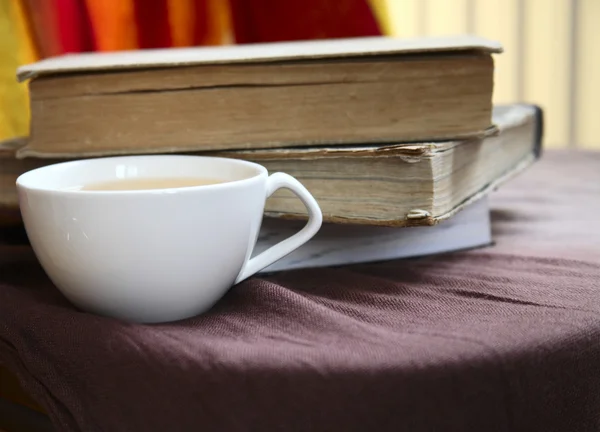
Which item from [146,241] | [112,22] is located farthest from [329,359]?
[112,22]

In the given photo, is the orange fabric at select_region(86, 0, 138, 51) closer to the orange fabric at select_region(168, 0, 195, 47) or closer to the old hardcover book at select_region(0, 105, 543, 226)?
the orange fabric at select_region(168, 0, 195, 47)

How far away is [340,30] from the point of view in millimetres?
850

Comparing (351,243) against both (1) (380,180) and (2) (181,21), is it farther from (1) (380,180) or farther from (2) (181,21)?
(2) (181,21)

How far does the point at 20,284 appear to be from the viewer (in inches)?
16.0

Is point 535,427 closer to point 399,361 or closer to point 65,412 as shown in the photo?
point 399,361

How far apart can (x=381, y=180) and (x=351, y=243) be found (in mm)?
67

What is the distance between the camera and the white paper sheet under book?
44 cm

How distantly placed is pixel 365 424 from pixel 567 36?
1.14 m

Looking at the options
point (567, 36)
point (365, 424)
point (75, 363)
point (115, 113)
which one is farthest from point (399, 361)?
point (567, 36)

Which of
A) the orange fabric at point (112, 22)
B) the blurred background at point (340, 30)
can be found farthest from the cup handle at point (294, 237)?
the orange fabric at point (112, 22)

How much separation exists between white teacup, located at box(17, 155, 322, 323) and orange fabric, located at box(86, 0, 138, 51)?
422 mm

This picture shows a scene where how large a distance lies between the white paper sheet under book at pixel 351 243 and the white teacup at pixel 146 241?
0.07m

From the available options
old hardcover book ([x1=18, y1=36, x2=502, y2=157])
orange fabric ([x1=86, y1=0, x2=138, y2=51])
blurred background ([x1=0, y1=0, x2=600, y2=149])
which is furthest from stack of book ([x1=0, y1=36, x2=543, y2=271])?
orange fabric ([x1=86, y1=0, x2=138, y2=51])

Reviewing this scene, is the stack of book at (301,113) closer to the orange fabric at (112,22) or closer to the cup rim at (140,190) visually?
the cup rim at (140,190)
